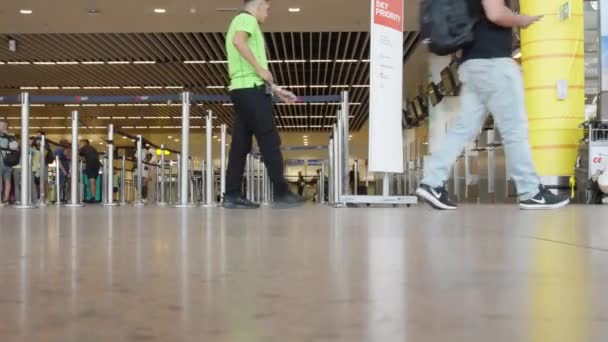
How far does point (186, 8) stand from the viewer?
37.0 ft

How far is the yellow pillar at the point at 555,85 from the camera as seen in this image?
299 inches

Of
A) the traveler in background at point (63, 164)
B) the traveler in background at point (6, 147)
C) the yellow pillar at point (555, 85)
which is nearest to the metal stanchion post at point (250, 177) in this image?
the traveler in background at point (63, 164)

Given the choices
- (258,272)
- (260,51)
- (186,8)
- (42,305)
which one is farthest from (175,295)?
(186,8)

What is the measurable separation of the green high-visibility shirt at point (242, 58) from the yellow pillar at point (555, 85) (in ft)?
14.4

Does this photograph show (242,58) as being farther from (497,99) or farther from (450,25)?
(497,99)

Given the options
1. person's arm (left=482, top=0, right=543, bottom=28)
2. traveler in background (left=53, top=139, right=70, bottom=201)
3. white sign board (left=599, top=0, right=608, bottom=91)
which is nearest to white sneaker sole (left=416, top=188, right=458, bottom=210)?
person's arm (left=482, top=0, right=543, bottom=28)

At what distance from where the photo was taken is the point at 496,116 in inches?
143

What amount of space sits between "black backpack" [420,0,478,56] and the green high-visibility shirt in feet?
3.51

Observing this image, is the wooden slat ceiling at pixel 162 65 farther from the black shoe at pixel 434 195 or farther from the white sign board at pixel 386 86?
the black shoe at pixel 434 195

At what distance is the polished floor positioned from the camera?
49cm

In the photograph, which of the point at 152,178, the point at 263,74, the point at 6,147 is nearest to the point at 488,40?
the point at 263,74

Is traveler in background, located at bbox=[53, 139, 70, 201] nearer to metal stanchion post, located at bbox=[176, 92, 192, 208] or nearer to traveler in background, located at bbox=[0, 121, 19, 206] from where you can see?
traveler in background, located at bbox=[0, 121, 19, 206]

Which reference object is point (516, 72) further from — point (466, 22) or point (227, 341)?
point (227, 341)

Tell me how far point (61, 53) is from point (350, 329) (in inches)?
604
